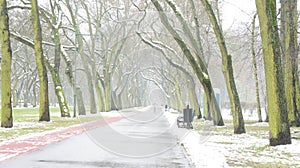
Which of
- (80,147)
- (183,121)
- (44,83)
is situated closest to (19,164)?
(80,147)

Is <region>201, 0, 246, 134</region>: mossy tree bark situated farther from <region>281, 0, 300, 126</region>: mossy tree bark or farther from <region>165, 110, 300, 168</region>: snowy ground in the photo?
<region>165, 110, 300, 168</region>: snowy ground

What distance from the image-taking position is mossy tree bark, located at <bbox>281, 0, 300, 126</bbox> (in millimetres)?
22109

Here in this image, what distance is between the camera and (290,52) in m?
22.6

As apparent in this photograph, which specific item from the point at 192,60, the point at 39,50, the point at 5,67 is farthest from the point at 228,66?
the point at 39,50

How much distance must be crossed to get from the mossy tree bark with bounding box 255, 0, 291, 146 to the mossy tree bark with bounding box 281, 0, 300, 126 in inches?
316

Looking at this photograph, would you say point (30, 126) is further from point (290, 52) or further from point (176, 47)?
point (176, 47)

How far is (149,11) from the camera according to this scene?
39938mm

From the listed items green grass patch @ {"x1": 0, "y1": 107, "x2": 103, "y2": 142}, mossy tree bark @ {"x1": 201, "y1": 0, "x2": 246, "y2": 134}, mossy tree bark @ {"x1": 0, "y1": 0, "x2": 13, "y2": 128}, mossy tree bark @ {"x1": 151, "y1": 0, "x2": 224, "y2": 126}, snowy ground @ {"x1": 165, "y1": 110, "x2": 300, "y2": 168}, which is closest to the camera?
snowy ground @ {"x1": 165, "y1": 110, "x2": 300, "y2": 168}

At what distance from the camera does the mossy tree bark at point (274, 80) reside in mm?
14094

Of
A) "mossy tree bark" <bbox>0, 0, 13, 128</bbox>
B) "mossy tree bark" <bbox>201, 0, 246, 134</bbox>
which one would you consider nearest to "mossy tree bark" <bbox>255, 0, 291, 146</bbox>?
"mossy tree bark" <bbox>201, 0, 246, 134</bbox>

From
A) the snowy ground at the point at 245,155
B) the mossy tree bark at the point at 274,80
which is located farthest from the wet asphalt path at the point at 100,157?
Result: the mossy tree bark at the point at 274,80

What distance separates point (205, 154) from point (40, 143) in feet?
21.7

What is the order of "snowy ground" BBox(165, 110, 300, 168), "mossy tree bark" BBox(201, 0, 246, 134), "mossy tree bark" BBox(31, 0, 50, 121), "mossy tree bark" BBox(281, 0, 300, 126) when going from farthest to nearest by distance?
"mossy tree bark" BBox(31, 0, 50, 121), "mossy tree bark" BBox(281, 0, 300, 126), "mossy tree bark" BBox(201, 0, 246, 134), "snowy ground" BBox(165, 110, 300, 168)

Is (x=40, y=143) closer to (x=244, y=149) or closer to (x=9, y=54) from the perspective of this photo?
(x=244, y=149)
